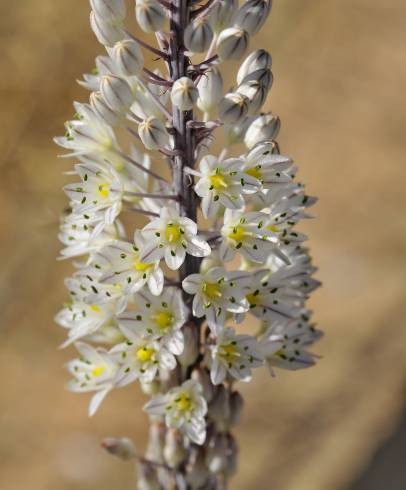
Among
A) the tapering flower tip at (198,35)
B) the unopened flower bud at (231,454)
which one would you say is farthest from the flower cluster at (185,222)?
the unopened flower bud at (231,454)

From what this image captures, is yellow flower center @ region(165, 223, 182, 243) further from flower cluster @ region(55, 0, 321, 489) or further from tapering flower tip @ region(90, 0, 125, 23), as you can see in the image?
tapering flower tip @ region(90, 0, 125, 23)

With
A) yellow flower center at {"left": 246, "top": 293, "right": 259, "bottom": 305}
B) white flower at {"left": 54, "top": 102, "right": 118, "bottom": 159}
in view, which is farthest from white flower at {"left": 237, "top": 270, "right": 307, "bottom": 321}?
white flower at {"left": 54, "top": 102, "right": 118, "bottom": 159}

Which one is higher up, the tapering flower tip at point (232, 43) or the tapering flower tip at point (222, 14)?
the tapering flower tip at point (222, 14)

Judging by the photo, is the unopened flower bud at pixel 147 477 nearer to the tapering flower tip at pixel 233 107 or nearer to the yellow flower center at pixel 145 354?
the yellow flower center at pixel 145 354

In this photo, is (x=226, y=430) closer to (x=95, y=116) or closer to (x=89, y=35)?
(x=95, y=116)

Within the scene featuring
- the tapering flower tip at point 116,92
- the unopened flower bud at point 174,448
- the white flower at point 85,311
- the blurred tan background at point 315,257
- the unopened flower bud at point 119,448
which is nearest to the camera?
the tapering flower tip at point 116,92

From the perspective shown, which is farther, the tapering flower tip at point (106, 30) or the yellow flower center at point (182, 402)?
the yellow flower center at point (182, 402)

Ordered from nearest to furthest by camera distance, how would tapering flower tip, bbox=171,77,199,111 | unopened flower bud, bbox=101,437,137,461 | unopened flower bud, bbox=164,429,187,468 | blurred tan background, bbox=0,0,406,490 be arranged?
1. tapering flower tip, bbox=171,77,199,111
2. unopened flower bud, bbox=164,429,187,468
3. unopened flower bud, bbox=101,437,137,461
4. blurred tan background, bbox=0,0,406,490
